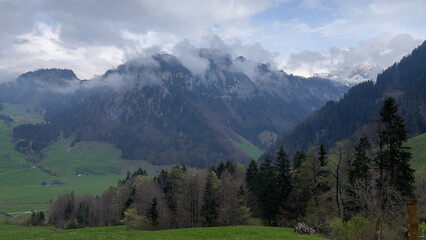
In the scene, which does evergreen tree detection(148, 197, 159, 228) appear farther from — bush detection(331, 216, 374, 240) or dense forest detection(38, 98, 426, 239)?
bush detection(331, 216, 374, 240)

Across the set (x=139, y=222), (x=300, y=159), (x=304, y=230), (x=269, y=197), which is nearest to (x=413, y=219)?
(x=304, y=230)

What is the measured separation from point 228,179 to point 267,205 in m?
17.2

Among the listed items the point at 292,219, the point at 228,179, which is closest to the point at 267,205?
the point at 292,219

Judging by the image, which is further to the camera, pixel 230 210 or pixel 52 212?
pixel 52 212

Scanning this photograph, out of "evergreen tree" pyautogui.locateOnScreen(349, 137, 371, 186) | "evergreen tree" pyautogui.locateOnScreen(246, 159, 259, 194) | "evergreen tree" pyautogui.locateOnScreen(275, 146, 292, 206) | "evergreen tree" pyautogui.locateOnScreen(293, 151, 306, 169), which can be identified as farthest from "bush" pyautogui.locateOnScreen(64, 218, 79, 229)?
"evergreen tree" pyautogui.locateOnScreen(349, 137, 371, 186)

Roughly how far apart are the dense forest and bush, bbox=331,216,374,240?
0.12 metres

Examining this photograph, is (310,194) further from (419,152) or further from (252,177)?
(419,152)

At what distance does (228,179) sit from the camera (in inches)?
3501

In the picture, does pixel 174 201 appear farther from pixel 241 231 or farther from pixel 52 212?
pixel 52 212

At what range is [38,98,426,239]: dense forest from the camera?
135 ft

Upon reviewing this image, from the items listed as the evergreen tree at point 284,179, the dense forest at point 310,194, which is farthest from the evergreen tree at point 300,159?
the evergreen tree at point 284,179

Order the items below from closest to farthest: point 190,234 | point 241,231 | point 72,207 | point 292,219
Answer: point 241,231 → point 190,234 → point 292,219 → point 72,207

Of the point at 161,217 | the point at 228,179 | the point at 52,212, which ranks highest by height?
the point at 228,179

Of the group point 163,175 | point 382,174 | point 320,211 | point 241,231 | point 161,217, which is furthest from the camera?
point 163,175
